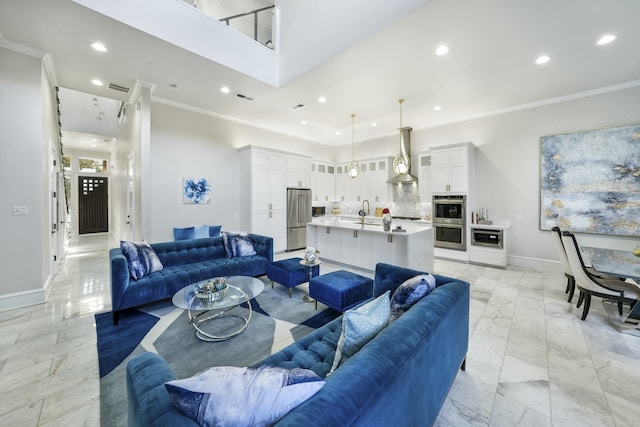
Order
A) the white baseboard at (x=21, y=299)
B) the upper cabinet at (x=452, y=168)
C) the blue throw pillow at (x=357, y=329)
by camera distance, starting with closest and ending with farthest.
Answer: the blue throw pillow at (x=357, y=329) < the white baseboard at (x=21, y=299) < the upper cabinet at (x=452, y=168)

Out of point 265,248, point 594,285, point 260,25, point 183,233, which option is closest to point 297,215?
point 265,248

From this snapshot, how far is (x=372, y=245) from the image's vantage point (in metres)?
4.58

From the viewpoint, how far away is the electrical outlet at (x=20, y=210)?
10.7 ft

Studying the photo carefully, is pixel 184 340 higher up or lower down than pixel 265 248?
lower down

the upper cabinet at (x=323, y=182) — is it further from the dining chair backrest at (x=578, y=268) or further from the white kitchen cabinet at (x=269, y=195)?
the dining chair backrest at (x=578, y=268)

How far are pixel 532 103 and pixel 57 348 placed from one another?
26.8 ft

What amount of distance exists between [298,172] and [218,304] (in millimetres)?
5131

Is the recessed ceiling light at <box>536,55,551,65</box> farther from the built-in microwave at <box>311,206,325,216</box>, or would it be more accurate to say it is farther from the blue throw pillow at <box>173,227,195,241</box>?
the blue throw pillow at <box>173,227,195,241</box>

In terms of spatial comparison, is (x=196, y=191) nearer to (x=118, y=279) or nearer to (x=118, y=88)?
(x=118, y=88)

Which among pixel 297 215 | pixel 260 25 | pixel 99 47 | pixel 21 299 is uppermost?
pixel 260 25

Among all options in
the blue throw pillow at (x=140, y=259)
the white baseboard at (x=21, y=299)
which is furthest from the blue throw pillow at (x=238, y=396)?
the white baseboard at (x=21, y=299)

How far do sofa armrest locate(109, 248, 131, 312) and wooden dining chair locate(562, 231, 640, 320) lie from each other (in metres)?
5.17

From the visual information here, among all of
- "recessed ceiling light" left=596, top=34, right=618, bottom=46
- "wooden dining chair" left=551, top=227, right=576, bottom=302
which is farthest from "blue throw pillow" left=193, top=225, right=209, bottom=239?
"recessed ceiling light" left=596, top=34, right=618, bottom=46

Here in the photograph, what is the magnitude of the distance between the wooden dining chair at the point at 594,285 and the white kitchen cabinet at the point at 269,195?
5463 mm
